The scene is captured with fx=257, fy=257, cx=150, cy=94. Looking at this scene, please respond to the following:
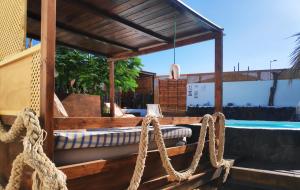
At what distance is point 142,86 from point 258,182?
52.4ft

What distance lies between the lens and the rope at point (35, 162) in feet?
5.16

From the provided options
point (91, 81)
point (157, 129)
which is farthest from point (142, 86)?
point (157, 129)

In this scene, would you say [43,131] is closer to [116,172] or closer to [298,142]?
[116,172]

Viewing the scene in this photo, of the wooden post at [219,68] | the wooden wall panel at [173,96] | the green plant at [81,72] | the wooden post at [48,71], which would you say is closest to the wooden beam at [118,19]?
the wooden post at [219,68]

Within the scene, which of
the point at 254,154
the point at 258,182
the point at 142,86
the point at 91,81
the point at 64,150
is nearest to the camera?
the point at 64,150

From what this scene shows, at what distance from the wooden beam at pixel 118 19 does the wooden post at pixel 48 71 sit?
1483mm

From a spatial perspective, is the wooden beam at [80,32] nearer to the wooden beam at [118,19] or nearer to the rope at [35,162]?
the wooden beam at [118,19]

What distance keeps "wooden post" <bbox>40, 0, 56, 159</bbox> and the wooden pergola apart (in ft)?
4.38

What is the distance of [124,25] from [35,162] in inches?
115

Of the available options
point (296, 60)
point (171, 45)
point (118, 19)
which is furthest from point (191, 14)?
point (296, 60)

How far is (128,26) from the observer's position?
4.12m

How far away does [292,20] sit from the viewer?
30.9ft

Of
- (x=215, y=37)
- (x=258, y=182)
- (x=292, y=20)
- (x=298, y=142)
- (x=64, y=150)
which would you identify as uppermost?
(x=292, y=20)

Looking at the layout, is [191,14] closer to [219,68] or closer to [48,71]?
[219,68]
